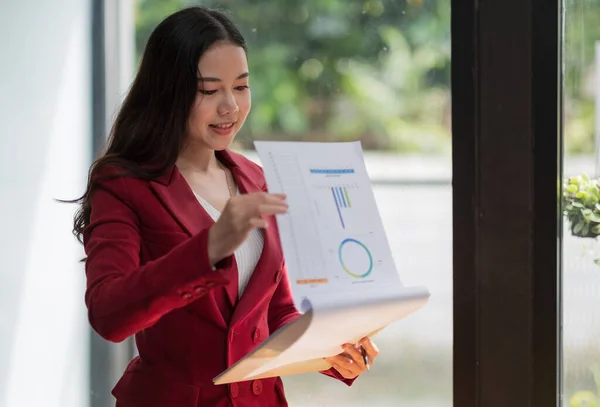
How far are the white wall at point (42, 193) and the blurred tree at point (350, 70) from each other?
478 millimetres

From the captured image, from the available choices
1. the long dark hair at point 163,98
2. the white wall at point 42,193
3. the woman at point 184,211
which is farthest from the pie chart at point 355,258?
the white wall at point 42,193

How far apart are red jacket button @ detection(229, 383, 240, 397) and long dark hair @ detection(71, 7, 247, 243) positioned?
39 cm

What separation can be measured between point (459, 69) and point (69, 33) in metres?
1.18

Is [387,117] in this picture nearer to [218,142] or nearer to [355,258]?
[218,142]

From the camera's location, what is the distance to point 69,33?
8.26ft

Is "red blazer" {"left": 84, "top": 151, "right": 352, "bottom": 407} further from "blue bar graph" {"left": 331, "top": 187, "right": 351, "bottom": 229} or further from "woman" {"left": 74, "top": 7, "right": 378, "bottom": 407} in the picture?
"blue bar graph" {"left": 331, "top": 187, "right": 351, "bottom": 229}

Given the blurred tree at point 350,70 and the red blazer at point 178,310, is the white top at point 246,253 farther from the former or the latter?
the blurred tree at point 350,70

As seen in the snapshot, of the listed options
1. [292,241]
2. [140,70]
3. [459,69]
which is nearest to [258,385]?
[292,241]

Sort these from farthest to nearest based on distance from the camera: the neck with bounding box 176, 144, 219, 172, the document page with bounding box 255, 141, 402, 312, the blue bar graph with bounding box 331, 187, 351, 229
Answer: the neck with bounding box 176, 144, 219, 172, the blue bar graph with bounding box 331, 187, 351, 229, the document page with bounding box 255, 141, 402, 312

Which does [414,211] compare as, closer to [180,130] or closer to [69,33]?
[180,130]

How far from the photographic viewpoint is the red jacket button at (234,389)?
4.73ft

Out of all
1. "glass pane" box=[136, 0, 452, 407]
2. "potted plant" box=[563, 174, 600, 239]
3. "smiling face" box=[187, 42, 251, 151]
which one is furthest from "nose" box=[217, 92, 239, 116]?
"potted plant" box=[563, 174, 600, 239]

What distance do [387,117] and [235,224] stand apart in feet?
4.00

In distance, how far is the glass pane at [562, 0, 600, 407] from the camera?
205cm
